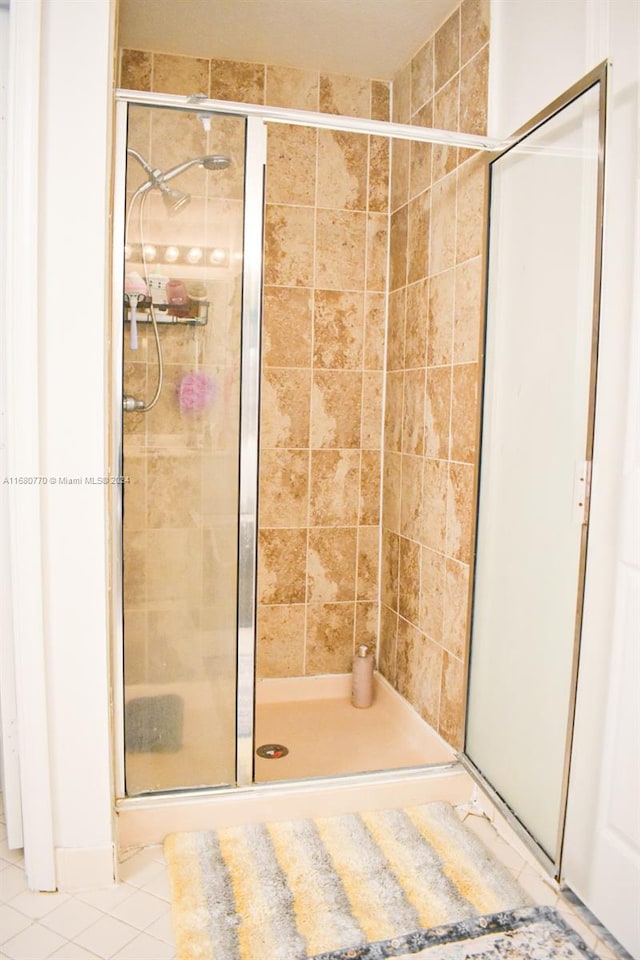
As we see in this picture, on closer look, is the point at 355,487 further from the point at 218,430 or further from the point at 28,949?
the point at 28,949

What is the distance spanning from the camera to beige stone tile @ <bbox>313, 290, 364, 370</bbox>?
2939 mm

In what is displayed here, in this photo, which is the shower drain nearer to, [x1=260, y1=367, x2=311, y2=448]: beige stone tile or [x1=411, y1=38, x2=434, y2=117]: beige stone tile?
[x1=260, y1=367, x2=311, y2=448]: beige stone tile

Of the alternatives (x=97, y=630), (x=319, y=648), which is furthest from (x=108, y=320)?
(x=319, y=648)

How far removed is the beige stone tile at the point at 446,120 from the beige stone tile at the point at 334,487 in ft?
3.69

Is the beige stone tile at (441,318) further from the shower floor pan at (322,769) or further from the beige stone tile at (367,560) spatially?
the shower floor pan at (322,769)

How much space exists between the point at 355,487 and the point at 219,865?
1.58m

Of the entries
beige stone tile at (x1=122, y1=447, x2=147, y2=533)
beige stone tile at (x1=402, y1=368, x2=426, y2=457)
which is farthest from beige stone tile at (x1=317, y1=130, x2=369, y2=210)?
beige stone tile at (x1=122, y1=447, x2=147, y2=533)

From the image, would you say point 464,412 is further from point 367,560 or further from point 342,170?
point 342,170

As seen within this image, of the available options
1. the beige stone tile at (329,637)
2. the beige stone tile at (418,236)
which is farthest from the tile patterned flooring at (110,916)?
the beige stone tile at (418,236)

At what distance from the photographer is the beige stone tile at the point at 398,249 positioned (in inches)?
111

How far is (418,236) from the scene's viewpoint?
8.82ft

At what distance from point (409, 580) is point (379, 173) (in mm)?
1652

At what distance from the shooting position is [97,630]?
5.84 ft

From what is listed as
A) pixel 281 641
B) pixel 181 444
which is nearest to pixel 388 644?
pixel 281 641
